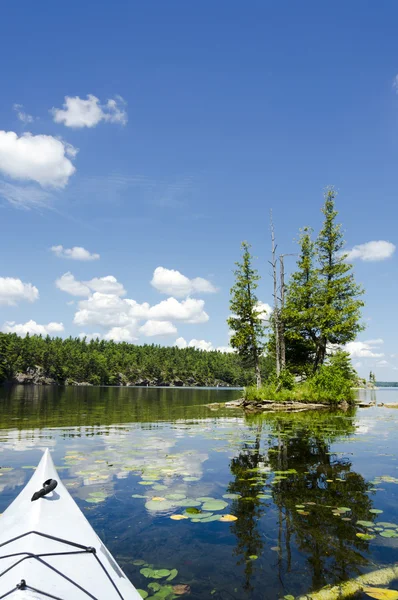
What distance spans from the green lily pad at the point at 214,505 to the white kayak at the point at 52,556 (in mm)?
2769

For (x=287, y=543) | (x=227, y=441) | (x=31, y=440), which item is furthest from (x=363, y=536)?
(x=31, y=440)

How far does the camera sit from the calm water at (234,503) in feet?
13.4

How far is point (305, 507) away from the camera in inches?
233

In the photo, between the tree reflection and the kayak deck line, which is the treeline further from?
the kayak deck line

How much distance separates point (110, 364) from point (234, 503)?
168 metres

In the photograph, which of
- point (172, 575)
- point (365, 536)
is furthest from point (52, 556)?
point (365, 536)

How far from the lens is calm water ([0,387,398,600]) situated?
4.09 meters

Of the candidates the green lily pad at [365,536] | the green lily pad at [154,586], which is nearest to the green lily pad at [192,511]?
the green lily pad at [154,586]

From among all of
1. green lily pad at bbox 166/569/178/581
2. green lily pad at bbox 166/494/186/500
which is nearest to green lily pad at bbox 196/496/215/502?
green lily pad at bbox 166/494/186/500

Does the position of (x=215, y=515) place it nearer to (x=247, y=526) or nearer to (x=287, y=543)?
(x=247, y=526)

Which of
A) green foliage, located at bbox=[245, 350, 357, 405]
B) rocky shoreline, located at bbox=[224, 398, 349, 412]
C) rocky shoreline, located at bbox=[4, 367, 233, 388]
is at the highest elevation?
green foliage, located at bbox=[245, 350, 357, 405]

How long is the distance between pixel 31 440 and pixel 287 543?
391 inches

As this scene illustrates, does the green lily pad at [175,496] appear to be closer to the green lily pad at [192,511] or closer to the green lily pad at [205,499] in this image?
the green lily pad at [205,499]

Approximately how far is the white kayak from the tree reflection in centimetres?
157
